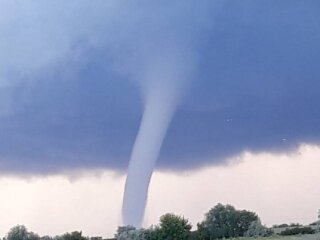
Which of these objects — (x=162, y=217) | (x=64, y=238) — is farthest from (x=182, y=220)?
(x=64, y=238)

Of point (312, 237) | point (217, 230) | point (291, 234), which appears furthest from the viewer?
point (217, 230)

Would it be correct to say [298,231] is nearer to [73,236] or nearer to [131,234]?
[131,234]

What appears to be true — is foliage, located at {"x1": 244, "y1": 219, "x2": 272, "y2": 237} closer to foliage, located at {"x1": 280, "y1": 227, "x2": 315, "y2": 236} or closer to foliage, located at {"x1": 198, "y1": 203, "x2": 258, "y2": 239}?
foliage, located at {"x1": 280, "y1": 227, "x2": 315, "y2": 236}

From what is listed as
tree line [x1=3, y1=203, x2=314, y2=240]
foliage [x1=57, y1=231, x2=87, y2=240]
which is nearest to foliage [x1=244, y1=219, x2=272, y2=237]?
tree line [x1=3, y1=203, x2=314, y2=240]

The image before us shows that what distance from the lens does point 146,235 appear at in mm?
181250

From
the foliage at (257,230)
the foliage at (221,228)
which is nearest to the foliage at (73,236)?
the foliage at (221,228)

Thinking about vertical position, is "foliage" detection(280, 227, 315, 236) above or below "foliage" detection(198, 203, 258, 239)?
below

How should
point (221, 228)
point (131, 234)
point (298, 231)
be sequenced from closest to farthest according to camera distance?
1. point (298, 231)
2. point (131, 234)
3. point (221, 228)

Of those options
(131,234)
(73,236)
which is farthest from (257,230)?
(73,236)

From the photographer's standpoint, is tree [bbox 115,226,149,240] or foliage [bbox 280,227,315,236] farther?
tree [bbox 115,226,149,240]

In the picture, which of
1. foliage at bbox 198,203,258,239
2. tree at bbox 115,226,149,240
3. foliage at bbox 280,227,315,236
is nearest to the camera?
foliage at bbox 280,227,315,236

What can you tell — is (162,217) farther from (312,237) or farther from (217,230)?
(312,237)

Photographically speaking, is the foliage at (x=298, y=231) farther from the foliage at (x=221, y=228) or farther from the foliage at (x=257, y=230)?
the foliage at (x=221, y=228)

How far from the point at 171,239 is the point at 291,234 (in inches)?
1116
